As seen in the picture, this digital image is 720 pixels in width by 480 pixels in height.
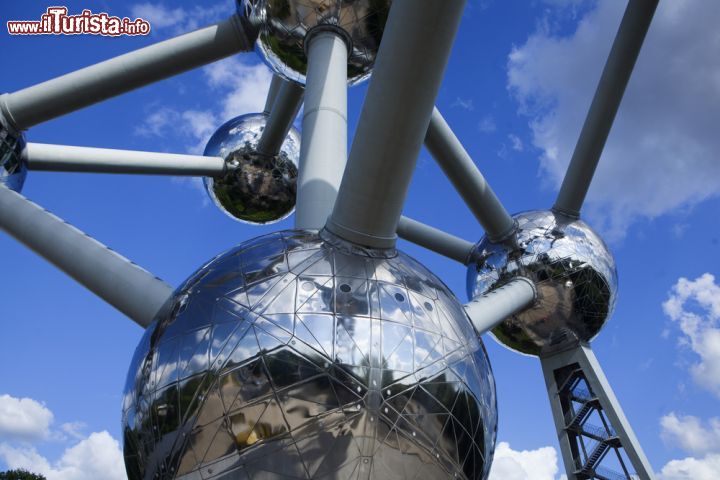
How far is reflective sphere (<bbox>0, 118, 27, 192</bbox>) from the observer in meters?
7.63

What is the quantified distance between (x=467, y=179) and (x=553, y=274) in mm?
1883

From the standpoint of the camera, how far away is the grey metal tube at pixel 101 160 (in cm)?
841

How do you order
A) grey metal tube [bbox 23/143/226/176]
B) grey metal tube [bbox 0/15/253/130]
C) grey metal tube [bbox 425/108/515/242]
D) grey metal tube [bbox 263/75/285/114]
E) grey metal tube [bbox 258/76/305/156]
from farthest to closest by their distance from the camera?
grey metal tube [bbox 263/75/285/114]
grey metal tube [bbox 258/76/305/156]
grey metal tube [bbox 425/108/515/242]
grey metal tube [bbox 23/143/226/176]
grey metal tube [bbox 0/15/253/130]

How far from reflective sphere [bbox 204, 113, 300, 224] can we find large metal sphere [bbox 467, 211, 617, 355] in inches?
125

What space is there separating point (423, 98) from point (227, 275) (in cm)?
156

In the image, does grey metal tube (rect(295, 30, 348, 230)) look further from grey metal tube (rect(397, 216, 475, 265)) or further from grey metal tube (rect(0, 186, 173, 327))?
grey metal tube (rect(397, 216, 475, 265))

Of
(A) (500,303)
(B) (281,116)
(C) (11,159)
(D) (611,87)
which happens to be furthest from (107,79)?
(D) (611,87)

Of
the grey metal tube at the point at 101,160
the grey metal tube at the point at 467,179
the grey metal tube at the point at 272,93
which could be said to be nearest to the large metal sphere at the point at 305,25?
the grey metal tube at the point at 467,179

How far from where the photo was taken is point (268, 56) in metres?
7.82

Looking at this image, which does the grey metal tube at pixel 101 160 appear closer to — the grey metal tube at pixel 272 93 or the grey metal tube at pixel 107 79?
the grey metal tube at pixel 107 79

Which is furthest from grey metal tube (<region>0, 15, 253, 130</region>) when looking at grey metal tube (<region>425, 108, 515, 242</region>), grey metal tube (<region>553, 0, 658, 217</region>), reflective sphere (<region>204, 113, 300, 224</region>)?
grey metal tube (<region>553, 0, 658, 217</region>)

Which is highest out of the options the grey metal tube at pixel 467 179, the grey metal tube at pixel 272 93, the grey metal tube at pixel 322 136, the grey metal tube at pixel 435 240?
the grey metal tube at pixel 272 93

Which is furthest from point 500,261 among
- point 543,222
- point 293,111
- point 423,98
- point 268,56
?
point 423,98

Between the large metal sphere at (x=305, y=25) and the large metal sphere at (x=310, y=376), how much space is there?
3440 millimetres
